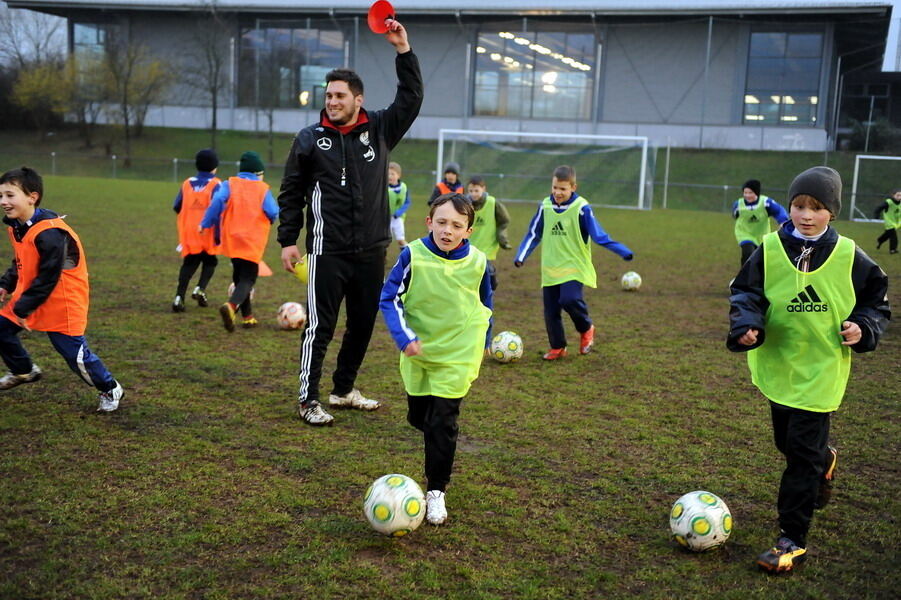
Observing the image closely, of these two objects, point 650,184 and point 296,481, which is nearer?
point 296,481

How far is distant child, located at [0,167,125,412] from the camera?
5.26m

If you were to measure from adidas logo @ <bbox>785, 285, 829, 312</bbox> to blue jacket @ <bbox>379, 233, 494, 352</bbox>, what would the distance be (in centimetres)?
144

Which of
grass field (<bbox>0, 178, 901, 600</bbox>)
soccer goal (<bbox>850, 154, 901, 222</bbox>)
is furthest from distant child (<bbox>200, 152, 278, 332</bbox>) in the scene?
soccer goal (<bbox>850, 154, 901, 222</bbox>)

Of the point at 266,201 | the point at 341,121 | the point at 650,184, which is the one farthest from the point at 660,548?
the point at 650,184

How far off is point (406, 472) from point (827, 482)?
7.18 ft

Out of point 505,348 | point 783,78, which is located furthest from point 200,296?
point 783,78

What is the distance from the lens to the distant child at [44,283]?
526 centimetres

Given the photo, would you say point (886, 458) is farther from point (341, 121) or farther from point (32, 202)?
point (32, 202)

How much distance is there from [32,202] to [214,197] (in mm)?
Result: 3445

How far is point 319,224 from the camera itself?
18.0 feet

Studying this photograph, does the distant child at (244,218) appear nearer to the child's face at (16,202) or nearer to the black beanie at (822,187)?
the child's face at (16,202)

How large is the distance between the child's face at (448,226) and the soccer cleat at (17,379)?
3.48m

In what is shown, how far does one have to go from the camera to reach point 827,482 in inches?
162

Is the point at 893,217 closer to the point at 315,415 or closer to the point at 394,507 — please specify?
the point at 315,415
